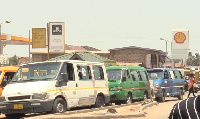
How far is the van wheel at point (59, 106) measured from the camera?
14695mm

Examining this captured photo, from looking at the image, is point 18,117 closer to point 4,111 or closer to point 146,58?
point 4,111

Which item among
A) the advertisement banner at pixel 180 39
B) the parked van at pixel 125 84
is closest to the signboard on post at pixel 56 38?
the parked van at pixel 125 84

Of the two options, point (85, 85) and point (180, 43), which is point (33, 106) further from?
point (180, 43)

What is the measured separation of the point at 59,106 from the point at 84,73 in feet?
7.75

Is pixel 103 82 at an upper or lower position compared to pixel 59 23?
lower

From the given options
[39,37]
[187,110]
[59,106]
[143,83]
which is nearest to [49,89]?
[59,106]

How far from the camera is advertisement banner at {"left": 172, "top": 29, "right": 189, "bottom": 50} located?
97000mm

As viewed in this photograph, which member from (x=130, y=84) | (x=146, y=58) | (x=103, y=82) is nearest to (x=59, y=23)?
(x=130, y=84)

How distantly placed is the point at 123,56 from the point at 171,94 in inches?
2101

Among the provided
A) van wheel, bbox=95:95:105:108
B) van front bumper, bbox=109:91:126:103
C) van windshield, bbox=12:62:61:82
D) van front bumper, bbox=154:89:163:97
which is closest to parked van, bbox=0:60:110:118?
van windshield, bbox=12:62:61:82

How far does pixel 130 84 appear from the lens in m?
22.2

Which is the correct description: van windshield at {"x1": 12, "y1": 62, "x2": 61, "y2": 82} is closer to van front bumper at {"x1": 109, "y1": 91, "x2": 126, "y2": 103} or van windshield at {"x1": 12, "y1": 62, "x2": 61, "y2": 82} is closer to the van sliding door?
the van sliding door

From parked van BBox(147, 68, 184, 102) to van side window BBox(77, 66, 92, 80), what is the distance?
8980mm

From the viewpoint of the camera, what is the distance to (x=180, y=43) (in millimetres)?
97625
